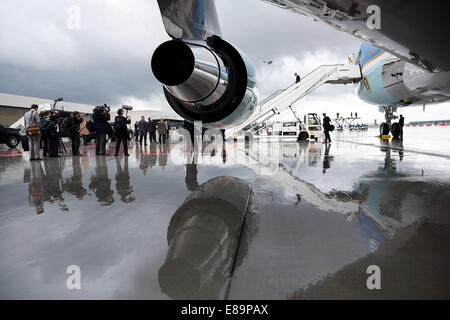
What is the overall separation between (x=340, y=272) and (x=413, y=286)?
402 millimetres

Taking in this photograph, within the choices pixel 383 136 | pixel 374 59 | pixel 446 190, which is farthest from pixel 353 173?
pixel 383 136

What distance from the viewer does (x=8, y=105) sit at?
33.4 meters

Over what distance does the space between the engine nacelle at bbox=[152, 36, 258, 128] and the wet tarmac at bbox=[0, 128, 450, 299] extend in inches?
45.1

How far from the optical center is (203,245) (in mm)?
2102

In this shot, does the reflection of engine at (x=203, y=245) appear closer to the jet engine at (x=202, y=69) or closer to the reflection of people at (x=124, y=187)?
the reflection of people at (x=124, y=187)

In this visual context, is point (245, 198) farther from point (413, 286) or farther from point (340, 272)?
point (413, 286)

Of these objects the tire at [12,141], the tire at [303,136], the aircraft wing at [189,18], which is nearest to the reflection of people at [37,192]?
the aircraft wing at [189,18]

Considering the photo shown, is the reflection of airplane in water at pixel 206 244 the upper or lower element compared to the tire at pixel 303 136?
lower

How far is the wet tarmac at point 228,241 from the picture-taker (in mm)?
1590

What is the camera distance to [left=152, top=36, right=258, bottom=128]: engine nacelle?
2477 millimetres

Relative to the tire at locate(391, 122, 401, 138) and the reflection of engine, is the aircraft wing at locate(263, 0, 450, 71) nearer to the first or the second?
the reflection of engine

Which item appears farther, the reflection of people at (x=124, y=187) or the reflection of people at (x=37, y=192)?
the reflection of people at (x=124, y=187)

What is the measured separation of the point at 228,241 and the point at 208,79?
5.34 ft

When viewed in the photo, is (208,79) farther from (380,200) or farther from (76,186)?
(76,186)
